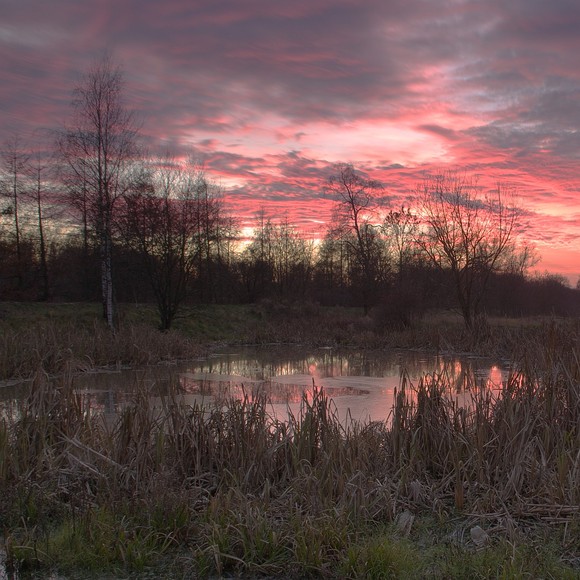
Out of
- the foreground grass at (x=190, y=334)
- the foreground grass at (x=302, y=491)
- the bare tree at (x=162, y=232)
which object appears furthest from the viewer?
the bare tree at (x=162, y=232)

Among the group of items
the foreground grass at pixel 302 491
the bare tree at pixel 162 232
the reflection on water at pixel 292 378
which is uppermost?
the bare tree at pixel 162 232

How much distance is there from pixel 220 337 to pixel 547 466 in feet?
59.6

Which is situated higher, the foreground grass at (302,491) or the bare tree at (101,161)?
the bare tree at (101,161)

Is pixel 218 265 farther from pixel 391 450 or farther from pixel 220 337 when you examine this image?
pixel 391 450

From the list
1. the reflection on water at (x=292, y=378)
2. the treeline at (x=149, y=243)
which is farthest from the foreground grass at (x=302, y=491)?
the treeline at (x=149, y=243)

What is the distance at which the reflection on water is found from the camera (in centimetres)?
743

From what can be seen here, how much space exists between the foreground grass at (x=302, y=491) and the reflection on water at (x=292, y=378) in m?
0.73

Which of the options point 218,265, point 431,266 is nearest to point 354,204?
point 431,266

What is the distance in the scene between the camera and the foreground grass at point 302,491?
121 inches

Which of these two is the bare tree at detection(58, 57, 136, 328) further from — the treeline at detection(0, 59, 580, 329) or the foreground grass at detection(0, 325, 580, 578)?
the foreground grass at detection(0, 325, 580, 578)

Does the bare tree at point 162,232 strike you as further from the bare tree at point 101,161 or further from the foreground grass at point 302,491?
the foreground grass at point 302,491

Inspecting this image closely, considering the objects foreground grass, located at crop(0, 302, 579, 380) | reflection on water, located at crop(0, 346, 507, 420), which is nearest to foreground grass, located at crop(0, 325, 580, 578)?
reflection on water, located at crop(0, 346, 507, 420)

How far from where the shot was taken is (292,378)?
11.3 metres

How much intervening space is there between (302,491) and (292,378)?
759 cm
